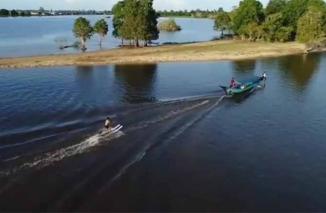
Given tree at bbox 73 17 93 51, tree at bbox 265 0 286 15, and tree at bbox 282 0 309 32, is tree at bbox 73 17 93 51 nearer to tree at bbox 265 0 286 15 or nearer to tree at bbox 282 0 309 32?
tree at bbox 282 0 309 32

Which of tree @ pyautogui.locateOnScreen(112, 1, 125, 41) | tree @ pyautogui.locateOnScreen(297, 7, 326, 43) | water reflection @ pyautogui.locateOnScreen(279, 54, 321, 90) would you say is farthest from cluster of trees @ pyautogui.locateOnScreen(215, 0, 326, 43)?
tree @ pyautogui.locateOnScreen(112, 1, 125, 41)

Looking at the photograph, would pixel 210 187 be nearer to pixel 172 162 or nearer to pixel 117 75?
pixel 172 162

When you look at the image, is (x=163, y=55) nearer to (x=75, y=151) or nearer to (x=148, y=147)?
(x=148, y=147)

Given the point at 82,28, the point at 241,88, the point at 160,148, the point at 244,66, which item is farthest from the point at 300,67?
the point at 160,148

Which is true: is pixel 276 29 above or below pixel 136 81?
above

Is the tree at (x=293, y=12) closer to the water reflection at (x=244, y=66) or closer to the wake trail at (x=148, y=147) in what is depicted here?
the water reflection at (x=244, y=66)

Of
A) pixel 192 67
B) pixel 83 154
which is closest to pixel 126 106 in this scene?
pixel 83 154
